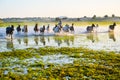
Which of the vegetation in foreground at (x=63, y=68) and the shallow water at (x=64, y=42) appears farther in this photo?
the shallow water at (x=64, y=42)

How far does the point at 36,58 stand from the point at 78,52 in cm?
445

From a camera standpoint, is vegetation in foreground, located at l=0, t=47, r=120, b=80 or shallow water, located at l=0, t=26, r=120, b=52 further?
shallow water, located at l=0, t=26, r=120, b=52

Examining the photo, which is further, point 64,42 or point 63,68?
point 64,42

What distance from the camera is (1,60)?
21.1 metres

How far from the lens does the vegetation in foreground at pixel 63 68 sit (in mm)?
15469

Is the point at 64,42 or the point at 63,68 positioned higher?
the point at 64,42

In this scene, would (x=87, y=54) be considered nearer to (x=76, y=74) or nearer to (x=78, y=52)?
(x=78, y=52)

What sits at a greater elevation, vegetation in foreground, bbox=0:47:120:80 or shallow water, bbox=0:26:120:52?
shallow water, bbox=0:26:120:52

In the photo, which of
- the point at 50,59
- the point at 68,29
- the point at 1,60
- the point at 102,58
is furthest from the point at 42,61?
the point at 68,29

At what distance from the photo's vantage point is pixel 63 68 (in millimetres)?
17469

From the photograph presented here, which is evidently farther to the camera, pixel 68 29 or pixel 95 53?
pixel 68 29

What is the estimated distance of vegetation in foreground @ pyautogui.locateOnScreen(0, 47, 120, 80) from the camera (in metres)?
15.5

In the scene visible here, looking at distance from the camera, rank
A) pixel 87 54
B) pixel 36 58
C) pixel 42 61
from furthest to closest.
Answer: pixel 87 54, pixel 36 58, pixel 42 61

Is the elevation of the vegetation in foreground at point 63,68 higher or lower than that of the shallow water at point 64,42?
lower
